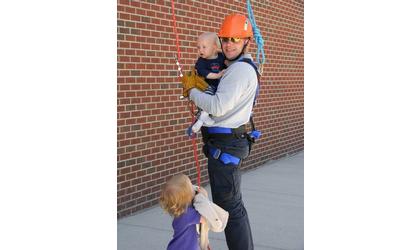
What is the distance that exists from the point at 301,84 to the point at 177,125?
4773 mm

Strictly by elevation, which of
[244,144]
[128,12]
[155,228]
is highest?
[128,12]

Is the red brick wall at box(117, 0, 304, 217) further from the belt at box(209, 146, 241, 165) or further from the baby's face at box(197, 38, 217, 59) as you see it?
the belt at box(209, 146, 241, 165)

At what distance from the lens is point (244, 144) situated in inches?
149

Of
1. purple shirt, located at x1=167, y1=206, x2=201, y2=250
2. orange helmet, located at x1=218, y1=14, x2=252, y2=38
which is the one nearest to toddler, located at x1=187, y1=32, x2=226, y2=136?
orange helmet, located at x1=218, y1=14, x2=252, y2=38

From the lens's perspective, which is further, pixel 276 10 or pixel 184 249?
pixel 276 10

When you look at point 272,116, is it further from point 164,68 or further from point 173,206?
point 173,206

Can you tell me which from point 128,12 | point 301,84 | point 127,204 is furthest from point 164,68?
point 301,84

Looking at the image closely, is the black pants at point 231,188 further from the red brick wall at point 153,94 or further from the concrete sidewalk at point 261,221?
the red brick wall at point 153,94

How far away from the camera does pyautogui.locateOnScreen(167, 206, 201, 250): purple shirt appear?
3.38 metres

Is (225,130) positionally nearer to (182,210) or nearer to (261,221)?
(182,210)

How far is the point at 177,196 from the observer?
129 inches

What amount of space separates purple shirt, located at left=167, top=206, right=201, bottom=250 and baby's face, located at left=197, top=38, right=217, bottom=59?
Result: 104 cm

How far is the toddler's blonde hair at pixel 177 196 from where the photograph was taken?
10.7 ft

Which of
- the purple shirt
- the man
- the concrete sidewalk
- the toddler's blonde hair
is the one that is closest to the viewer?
the toddler's blonde hair
